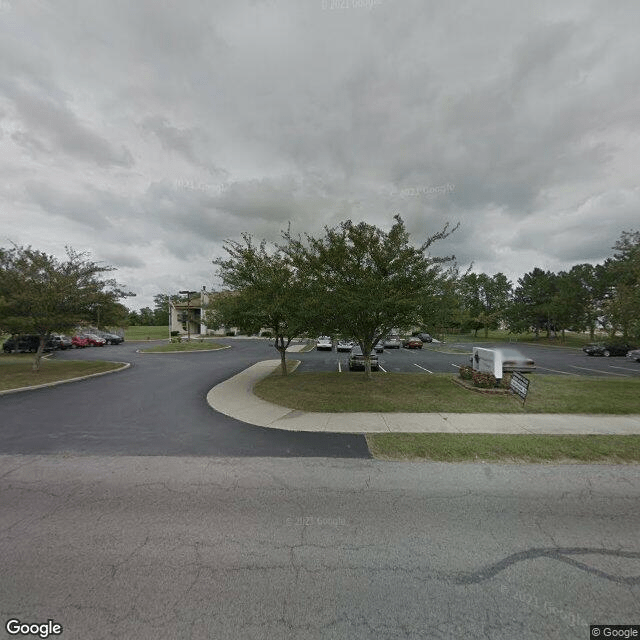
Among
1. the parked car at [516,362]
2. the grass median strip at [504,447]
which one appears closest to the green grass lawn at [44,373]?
the grass median strip at [504,447]

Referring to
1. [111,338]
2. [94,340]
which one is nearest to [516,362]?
[94,340]

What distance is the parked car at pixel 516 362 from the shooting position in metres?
15.3

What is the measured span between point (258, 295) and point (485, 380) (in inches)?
358

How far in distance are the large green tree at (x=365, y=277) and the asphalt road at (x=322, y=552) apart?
6.03 m

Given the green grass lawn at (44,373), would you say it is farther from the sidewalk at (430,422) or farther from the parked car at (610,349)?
the parked car at (610,349)

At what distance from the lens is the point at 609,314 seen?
13242 millimetres

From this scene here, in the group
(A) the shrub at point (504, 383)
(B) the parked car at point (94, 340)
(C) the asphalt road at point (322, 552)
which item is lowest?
(C) the asphalt road at point (322, 552)

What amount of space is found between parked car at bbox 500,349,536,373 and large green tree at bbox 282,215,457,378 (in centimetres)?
775

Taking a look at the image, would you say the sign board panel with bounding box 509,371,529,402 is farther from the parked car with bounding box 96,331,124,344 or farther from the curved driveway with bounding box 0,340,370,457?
the parked car with bounding box 96,331,124,344

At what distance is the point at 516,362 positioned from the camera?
1559 cm

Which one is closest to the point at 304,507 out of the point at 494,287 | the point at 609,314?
the point at 609,314

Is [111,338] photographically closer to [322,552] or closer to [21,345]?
[21,345]

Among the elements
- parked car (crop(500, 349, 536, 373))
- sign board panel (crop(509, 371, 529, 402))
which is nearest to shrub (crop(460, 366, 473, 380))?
sign board panel (crop(509, 371, 529, 402))

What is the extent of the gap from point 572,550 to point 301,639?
Result: 2.93 metres
